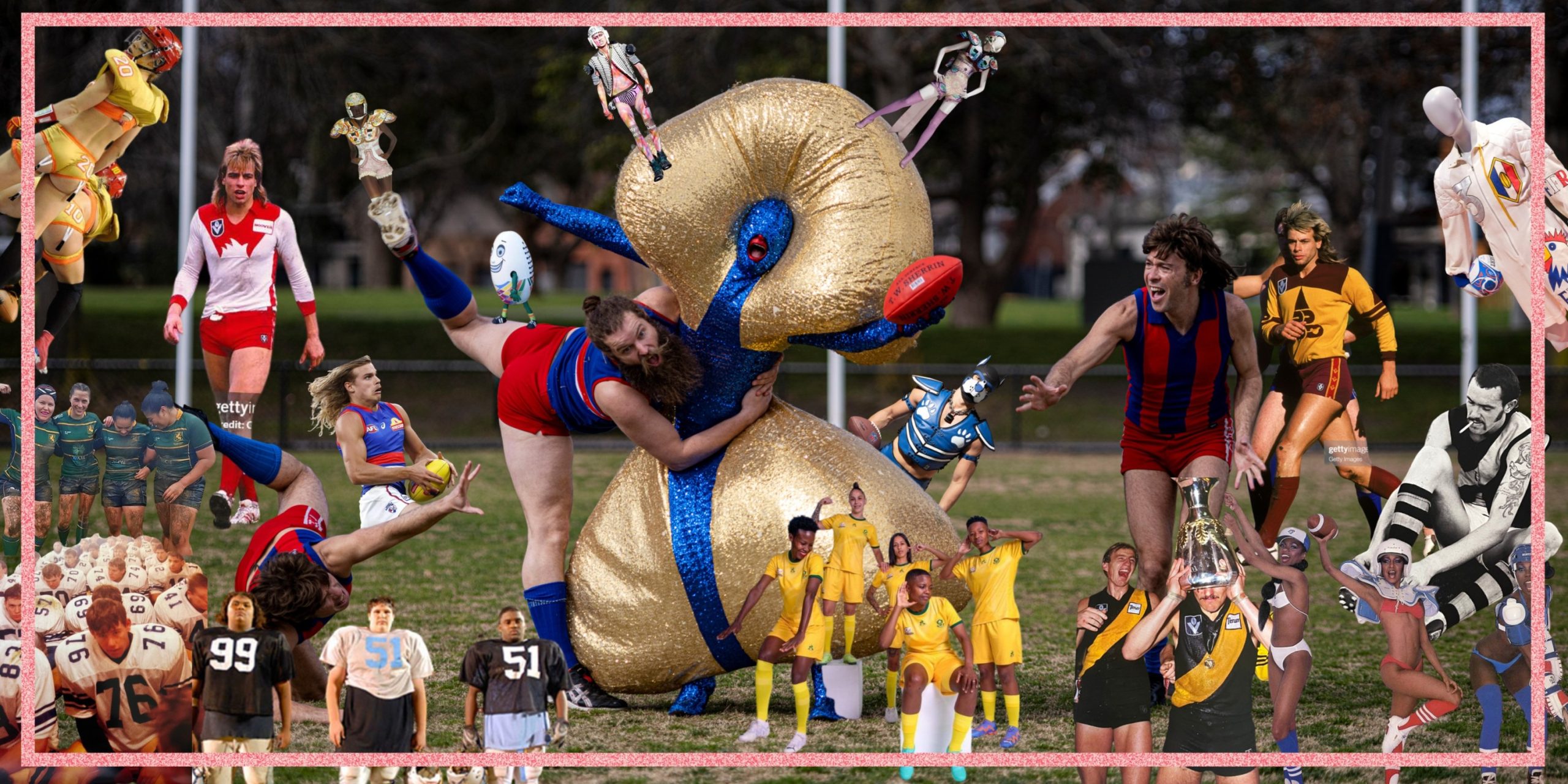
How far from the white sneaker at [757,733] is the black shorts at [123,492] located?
2008 millimetres

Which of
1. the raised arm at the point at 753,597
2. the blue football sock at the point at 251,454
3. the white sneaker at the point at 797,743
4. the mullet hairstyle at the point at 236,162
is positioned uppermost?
the mullet hairstyle at the point at 236,162

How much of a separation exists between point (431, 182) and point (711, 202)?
1814 centimetres

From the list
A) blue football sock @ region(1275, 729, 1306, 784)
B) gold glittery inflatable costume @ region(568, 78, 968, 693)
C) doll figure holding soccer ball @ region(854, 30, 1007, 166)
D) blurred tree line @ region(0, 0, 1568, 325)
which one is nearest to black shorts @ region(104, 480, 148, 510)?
gold glittery inflatable costume @ region(568, 78, 968, 693)

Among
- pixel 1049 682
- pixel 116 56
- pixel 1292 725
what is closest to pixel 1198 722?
pixel 1292 725

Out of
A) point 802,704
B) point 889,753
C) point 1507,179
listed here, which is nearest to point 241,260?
point 802,704

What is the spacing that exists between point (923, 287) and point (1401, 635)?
166 cm

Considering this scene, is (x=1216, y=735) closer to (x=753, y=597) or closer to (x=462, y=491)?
(x=753, y=597)

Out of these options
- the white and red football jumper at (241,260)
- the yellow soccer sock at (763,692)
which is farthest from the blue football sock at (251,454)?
the yellow soccer sock at (763,692)

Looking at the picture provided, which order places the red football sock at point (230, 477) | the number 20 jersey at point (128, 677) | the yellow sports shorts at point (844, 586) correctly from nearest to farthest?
the number 20 jersey at point (128, 677), the yellow sports shorts at point (844, 586), the red football sock at point (230, 477)

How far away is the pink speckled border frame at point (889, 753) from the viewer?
148 inches

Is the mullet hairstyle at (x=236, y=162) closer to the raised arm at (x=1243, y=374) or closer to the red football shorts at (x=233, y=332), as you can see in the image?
the red football shorts at (x=233, y=332)

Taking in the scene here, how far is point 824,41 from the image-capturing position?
15398 millimetres

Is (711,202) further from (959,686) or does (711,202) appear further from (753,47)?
(753,47)

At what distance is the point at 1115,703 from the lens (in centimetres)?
380
